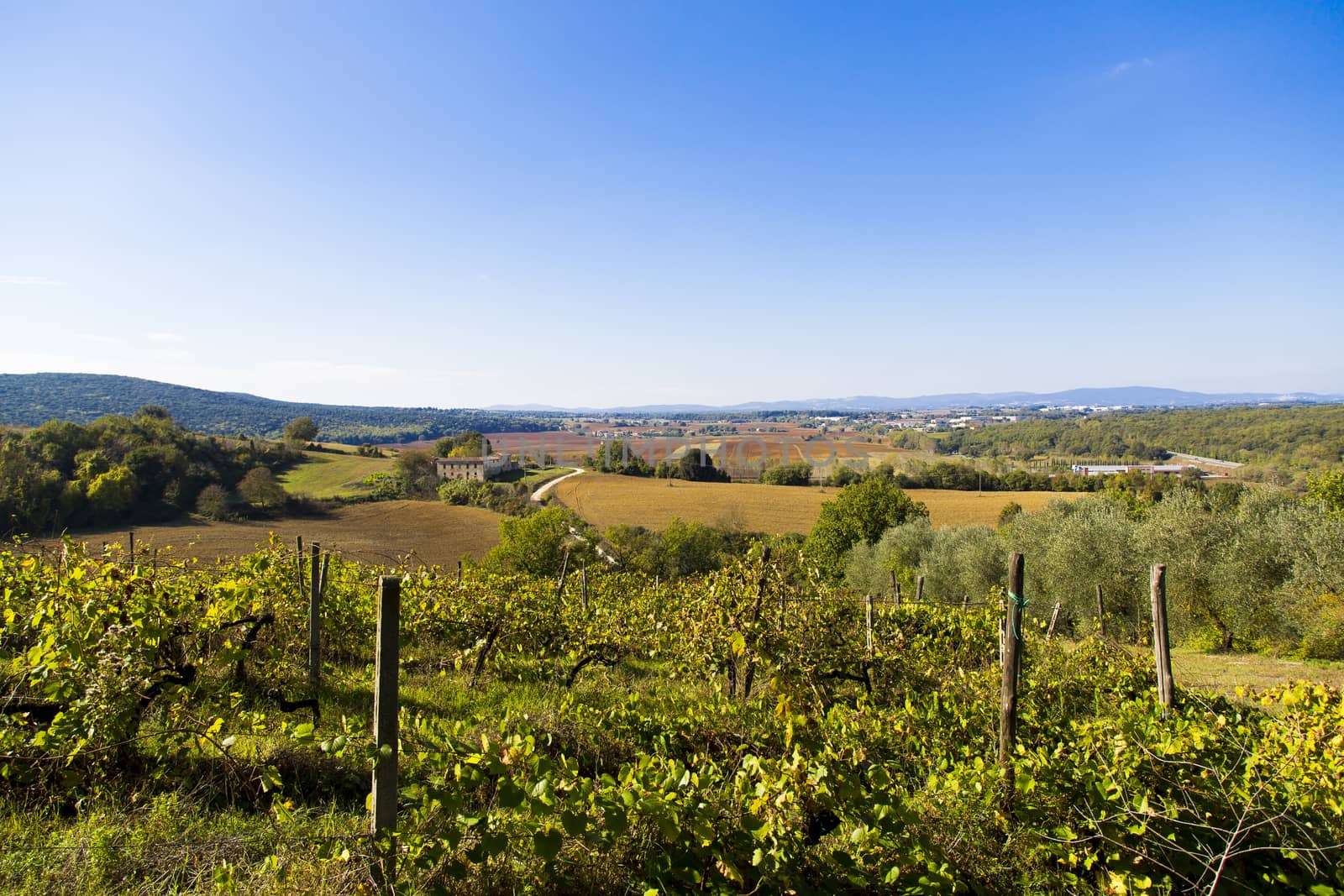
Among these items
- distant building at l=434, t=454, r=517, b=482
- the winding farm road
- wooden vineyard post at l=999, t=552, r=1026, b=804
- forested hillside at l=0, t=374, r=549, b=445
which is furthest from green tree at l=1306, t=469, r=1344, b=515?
forested hillside at l=0, t=374, r=549, b=445

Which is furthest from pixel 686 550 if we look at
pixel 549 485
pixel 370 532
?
pixel 549 485

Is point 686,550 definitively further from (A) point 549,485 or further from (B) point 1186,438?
(B) point 1186,438

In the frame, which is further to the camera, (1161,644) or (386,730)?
(1161,644)

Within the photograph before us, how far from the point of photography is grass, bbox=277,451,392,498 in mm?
51469

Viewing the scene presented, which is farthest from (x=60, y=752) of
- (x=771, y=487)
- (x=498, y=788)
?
(x=771, y=487)

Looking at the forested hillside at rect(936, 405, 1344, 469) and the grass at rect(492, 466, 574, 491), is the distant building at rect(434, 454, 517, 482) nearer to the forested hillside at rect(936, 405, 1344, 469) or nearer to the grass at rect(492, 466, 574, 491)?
the grass at rect(492, 466, 574, 491)

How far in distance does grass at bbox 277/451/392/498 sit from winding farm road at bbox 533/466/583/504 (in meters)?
14.5

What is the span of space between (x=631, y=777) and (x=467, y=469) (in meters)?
60.5

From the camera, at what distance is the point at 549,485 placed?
59.7 meters

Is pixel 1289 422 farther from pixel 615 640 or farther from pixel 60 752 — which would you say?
pixel 60 752

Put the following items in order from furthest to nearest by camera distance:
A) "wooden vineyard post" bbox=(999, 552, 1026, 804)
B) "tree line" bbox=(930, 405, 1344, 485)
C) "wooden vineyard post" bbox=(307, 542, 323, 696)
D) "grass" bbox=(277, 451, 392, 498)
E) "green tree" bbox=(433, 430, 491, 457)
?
"green tree" bbox=(433, 430, 491, 457), "tree line" bbox=(930, 405, 1344, 485), "grass" bbox=(277, 451, 392, 498), "wooden vineyard post" bbox=(307, 542, 323, 696), "wooden vineyard post" bbox=(999, 552, 1026, 804)

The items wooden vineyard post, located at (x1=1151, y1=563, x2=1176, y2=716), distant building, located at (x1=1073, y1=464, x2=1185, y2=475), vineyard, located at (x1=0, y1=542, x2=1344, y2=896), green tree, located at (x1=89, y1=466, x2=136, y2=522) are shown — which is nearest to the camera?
vineyard, located at (x1=0, y1=542, x2=1344, y2=896)

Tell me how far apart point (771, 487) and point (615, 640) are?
5606cm

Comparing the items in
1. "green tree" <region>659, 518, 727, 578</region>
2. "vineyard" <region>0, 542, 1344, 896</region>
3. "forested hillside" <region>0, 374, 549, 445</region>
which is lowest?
"green tree" <region>659, 518, 727, 578</region>
